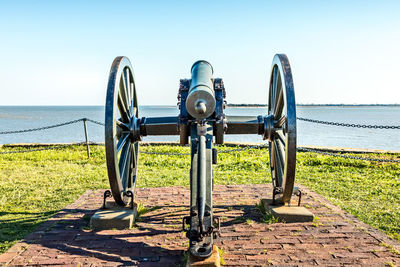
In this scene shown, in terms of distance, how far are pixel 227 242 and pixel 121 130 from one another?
214 centimetres

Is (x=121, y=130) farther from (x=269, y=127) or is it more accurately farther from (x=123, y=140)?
(x=269, y=127)

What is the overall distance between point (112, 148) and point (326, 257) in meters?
2.59

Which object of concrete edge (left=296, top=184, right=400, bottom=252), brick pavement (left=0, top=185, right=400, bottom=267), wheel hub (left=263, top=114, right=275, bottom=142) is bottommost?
brick pavement (left=0, top=185, right=400, bottom=267)

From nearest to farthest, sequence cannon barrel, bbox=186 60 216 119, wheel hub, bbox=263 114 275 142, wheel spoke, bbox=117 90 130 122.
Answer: cannon barrel, bbox=186 60 216 119 → wheel spoke, bbox=117 90 130 122 → wheel hub, bbox=263 114 275 142

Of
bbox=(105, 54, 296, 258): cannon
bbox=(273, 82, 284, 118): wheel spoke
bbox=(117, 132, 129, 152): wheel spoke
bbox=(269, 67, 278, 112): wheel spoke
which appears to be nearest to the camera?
bbox=(105, 54, 296, 258): cannon

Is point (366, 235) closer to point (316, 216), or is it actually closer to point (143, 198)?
point (316, 216)

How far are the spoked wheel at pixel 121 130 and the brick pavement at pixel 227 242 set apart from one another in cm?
62

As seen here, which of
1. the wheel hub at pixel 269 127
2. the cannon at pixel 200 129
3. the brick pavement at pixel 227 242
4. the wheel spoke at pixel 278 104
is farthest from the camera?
the wheel hub at pixel 269 127

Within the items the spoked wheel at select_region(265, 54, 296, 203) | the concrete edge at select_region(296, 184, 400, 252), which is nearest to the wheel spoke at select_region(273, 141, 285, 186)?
the spoked wheel at select_region(265, 54, 296, 203)

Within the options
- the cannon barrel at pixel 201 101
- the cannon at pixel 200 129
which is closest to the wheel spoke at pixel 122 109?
the cannon at pixel 200 129

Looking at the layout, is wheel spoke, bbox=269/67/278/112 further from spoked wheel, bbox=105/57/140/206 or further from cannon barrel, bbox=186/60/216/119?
spoked wheel, bbox=105/57/140/206

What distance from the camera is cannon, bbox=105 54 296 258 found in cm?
341

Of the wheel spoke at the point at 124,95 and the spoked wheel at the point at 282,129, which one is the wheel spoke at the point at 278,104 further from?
the wheel spoke at the point at 124,95

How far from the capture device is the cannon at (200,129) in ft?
11.2
